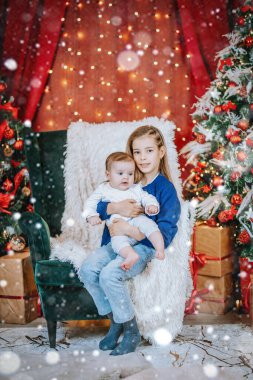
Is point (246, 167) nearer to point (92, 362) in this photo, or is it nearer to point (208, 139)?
point (208, 139)

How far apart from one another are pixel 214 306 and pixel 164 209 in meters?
0.90

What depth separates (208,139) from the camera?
9.89 feet

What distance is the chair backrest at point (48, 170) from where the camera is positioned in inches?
115

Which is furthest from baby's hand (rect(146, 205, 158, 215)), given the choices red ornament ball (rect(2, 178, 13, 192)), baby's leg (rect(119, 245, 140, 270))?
red ornament ball (rect(2, 178, 13, 192))

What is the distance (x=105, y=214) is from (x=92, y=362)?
752mm

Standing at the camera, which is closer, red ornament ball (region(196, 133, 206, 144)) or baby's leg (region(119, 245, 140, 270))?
baby's leg (region(119, 245, 140, 270))

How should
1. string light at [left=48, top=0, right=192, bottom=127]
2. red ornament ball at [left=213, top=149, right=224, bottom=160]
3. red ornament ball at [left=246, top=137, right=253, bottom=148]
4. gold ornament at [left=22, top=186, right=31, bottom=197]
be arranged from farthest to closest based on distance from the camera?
string light at [left=48, top=0, right=192, bottom=127]
gold ornament at [left=22, top=186, right=31, bottom=197]
red ornament ball at [left=213, top=149, right=224, bottom=160]
red ornament ball at [left=246, top=137, right=253, bottom=148]

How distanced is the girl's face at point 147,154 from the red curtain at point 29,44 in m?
1.37

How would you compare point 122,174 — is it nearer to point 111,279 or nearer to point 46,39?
point 111,279

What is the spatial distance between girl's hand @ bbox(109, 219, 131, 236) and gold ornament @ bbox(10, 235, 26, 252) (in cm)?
84

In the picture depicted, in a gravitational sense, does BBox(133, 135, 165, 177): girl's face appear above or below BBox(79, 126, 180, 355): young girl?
above

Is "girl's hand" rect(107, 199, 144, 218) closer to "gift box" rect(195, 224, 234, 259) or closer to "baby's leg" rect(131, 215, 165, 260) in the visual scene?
"baby's leg" rect(131, 215, 165, 260)

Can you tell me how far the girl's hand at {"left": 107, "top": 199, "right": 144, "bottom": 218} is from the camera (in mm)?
2391

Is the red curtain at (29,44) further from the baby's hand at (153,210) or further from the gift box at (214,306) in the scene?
the gift box at (214,306)
